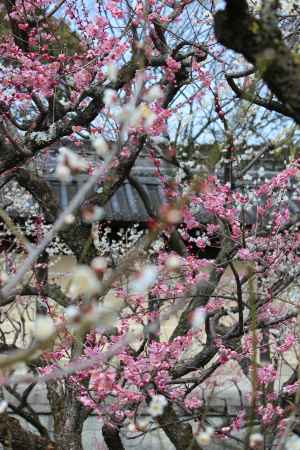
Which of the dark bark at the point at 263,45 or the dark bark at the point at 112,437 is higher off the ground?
the dark bark at the point at 263,45

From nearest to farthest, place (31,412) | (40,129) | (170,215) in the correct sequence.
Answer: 1. (170,215)
2. (40,129)
3. (31,412)

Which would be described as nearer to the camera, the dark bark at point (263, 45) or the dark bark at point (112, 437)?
the dark bark at point (263, 45)

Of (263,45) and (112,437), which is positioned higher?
(263,45)

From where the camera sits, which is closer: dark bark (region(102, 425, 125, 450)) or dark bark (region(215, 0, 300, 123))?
dark bark (region(215, 0, 300, 123))

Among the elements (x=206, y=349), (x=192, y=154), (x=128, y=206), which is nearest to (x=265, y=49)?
(x=206, y=349)

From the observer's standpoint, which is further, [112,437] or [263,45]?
[112,437]

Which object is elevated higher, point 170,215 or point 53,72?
point 53,72

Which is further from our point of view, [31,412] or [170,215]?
[31,412]

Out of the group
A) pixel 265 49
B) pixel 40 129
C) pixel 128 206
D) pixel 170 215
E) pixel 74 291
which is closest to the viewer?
pixel 170 215

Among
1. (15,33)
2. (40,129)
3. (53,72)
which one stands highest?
(15,33)

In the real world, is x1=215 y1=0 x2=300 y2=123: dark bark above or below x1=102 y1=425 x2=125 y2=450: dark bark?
above

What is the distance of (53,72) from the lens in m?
4.89

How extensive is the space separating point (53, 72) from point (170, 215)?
3500mm

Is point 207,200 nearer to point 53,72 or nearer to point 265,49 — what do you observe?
point 53,72
